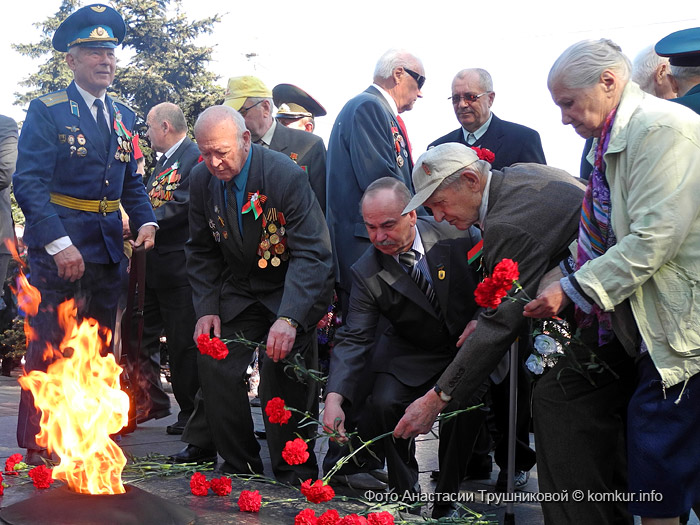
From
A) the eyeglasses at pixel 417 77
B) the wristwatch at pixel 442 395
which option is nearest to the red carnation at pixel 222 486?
the wristwatch at pixel 442 395

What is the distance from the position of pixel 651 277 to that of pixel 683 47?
4.22 ft

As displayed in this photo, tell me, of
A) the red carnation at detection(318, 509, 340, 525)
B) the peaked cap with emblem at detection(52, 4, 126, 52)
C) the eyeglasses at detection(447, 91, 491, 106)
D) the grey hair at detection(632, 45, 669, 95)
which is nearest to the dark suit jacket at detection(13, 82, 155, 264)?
the peaked cap with emblem at detection(52, 4, 126, 52)

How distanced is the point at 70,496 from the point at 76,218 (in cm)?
206

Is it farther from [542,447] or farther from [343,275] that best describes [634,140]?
[343,275]

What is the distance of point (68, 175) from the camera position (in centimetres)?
484

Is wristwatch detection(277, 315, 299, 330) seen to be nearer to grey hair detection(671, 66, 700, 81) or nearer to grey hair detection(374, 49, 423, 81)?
grey hair detection(374, 49, 423, 81)

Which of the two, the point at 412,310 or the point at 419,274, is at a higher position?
the point at 419,274

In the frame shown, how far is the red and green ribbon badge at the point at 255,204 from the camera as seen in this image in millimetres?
4460

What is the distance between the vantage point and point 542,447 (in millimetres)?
3086

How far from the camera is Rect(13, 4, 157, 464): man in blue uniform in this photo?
4.61m

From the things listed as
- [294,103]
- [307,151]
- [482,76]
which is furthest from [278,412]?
[294,103]

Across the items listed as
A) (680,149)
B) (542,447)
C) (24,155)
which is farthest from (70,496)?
(680,149)

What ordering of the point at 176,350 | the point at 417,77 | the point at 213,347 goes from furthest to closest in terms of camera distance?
the point at 176,350 < the point at 417,77 < the point at 213,347

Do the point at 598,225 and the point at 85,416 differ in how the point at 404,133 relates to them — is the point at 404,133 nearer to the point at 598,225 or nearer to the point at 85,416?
the point at 598,225
